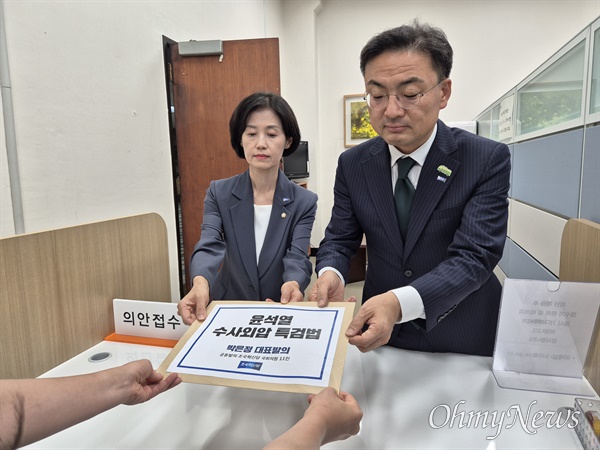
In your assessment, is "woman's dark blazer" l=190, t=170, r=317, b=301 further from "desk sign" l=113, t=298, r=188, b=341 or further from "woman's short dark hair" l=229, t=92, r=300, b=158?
"desk sign" l=113, t=298, r=188, b=341

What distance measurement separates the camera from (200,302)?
106 centimetres

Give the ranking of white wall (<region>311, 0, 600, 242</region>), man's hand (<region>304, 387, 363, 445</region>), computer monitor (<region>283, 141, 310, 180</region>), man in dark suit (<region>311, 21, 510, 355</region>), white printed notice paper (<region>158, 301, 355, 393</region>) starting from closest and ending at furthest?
man's hand (<region>304, 387, 363, 445</region>) < white printed notice paper (<region>158, 301, 355, 393</region>) < man in dark suit (<region>311, 21, 510, 355</region>) < computer monitor (<region>283, 141, 310, 180</region>) < white wall (<region>311, 0, 600, 242</region>)

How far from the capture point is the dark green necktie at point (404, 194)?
117cm

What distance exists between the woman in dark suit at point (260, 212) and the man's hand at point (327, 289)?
1.12ft

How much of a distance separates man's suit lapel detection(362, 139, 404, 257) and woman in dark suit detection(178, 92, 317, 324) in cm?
39

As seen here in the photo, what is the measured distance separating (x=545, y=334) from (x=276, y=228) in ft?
3.14

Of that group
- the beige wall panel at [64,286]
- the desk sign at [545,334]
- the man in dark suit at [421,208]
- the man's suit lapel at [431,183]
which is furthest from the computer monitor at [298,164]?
the desk sign at [545,334]

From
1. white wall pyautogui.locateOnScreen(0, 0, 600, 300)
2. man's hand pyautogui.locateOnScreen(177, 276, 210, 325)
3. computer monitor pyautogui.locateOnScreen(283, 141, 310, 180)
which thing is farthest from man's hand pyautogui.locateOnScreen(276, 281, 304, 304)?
computer monitor pyautogui.locateOnScreen(283, 141, 310, 180)

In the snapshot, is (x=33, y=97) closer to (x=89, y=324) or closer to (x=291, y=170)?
(x=89, y=324)

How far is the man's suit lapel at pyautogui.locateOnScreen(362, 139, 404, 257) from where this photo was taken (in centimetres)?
117

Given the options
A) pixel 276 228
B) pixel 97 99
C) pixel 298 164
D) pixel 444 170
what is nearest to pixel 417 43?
pixel 444 170

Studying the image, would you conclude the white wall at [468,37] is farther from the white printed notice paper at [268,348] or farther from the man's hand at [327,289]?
the white printed notice paper at [268,348]

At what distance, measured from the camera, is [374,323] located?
2.67ft

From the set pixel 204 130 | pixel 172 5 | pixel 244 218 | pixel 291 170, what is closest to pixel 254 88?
pixel 204 130
